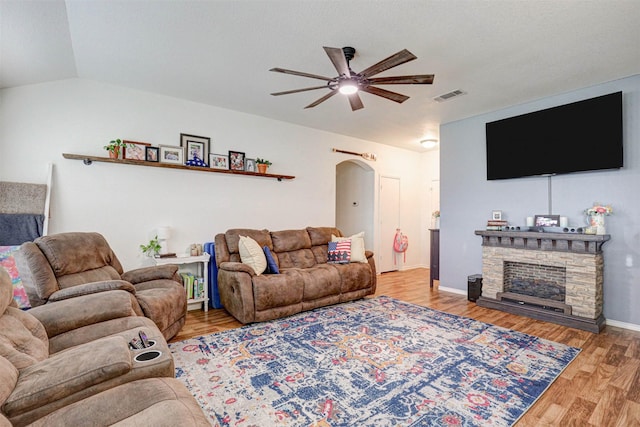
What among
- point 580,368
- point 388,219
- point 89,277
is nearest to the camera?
point 580,368

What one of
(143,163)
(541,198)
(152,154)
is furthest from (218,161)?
(541,198)

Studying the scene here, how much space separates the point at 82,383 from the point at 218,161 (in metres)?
3.40

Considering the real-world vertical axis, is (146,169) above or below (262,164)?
below

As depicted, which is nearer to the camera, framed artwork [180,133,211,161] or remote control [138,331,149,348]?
remote control [138,331,149,348]

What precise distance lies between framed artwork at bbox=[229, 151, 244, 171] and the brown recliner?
174cm

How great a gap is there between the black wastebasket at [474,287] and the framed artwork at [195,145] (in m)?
4.15

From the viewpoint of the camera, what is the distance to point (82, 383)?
3.96 feet

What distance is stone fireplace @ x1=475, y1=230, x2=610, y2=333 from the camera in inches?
131

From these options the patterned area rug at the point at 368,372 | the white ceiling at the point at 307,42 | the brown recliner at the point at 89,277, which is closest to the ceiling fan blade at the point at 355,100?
the white ceiling at the point at 307,42

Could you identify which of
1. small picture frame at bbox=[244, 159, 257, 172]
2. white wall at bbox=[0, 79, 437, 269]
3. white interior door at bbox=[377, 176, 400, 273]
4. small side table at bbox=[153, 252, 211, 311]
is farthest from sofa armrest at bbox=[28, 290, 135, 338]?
white interior door at bbox=[377, 176, 400, 273]

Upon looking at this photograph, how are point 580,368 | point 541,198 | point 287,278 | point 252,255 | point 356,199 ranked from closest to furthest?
point 580,368 < point 287,278 < point 252,255 < point 541,198 < point 356,199

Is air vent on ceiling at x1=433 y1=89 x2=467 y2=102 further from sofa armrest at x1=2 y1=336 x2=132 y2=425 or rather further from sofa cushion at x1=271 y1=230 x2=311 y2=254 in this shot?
A: sofa armrest at x1=2 y1=336 x2=132 y2=425

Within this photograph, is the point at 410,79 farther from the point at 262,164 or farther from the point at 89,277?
the point at 89,277

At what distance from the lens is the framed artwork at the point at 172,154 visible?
3827 mm
